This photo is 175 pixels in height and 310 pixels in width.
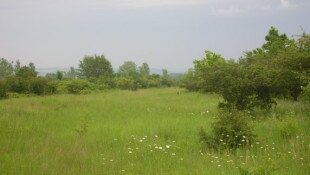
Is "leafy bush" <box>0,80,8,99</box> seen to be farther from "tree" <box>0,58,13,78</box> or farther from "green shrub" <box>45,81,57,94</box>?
"tree" <box>0,58,13,78</box>

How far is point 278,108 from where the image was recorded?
15.3 m

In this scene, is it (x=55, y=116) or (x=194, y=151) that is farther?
(x=55, y=116)

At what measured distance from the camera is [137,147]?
8961 mm

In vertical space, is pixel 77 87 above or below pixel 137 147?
above

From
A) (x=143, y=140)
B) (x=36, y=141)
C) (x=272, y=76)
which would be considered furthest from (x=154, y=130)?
(x=272, y=76)

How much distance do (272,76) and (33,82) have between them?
70.3 ft

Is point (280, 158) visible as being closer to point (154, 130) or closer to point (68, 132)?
point (154, 130)

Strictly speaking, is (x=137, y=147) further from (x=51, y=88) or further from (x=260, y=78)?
(x=51, y=88)

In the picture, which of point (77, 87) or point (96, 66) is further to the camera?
point (96, 66)

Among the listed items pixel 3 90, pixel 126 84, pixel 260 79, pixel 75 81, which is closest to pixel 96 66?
pixel 126 84

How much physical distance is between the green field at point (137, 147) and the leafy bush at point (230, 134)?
0.26 meters

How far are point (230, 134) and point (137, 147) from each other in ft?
7.65

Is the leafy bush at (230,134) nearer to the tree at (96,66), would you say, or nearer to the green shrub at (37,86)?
the green shrub at (37,86)

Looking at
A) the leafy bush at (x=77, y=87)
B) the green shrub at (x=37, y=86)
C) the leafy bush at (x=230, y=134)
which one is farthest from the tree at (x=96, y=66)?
the leafy bush at (x=230, y=134)
